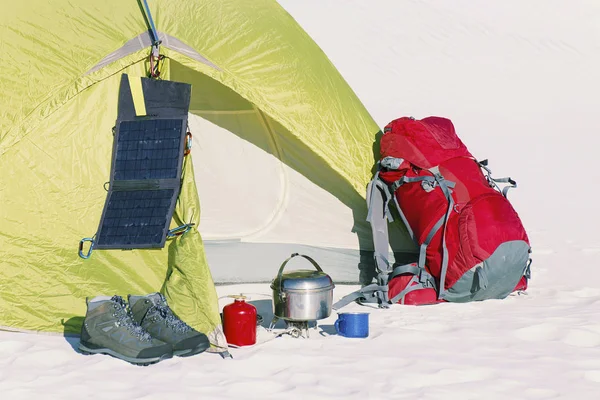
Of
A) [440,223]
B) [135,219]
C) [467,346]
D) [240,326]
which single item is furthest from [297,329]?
[440,223]

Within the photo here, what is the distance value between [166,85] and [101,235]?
2.91 ft

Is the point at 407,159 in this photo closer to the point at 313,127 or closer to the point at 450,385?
the point at 313,127

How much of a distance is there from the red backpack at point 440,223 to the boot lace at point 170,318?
1.17 meters

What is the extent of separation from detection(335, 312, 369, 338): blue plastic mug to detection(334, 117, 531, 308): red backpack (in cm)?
66

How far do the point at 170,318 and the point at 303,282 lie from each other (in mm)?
682

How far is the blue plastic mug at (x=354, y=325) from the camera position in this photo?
14.5 feet

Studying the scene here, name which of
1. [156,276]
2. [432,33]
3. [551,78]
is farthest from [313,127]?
[432,33]

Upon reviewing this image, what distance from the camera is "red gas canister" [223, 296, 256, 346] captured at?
4.32 meters

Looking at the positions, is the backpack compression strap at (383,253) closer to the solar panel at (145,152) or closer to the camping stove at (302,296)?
the camping stove at (302,296)

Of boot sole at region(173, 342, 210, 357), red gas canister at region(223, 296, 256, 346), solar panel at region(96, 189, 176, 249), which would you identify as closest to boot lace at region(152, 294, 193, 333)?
boot sole at region(173, 342, 210, 357)

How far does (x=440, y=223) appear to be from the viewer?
5094 millimetres

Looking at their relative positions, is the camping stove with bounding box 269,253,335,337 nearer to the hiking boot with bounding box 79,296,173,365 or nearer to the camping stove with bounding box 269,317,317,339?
the camping stove with bounding box 269,317,317,339

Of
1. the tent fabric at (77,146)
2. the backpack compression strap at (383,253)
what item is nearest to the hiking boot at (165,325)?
the tent fabric at (77,146)

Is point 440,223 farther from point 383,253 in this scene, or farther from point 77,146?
point 77,146
